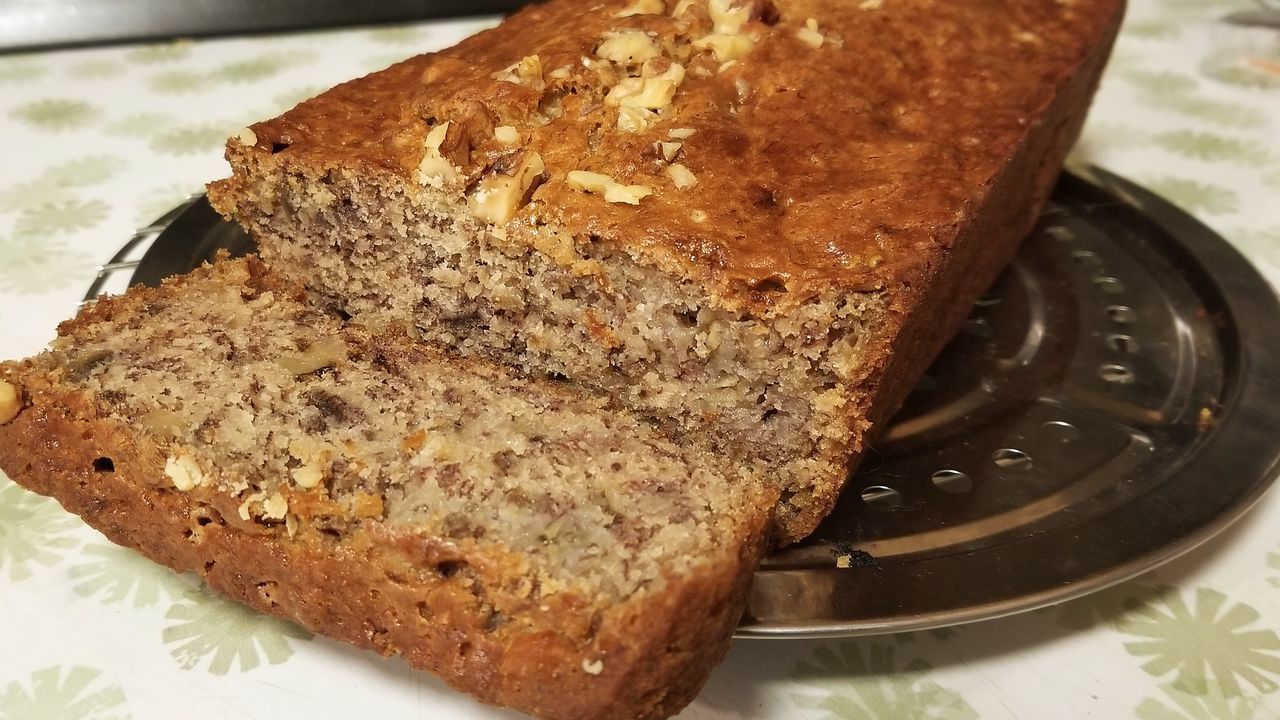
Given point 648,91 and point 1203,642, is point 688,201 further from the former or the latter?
point 1203,642

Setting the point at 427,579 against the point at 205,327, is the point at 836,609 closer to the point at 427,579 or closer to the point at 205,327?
the point at 427,579

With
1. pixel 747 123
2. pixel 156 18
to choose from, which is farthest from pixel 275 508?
pixel 156 18

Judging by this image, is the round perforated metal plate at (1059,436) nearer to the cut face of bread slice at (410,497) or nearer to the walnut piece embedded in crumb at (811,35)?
the cut face of bread slice at (410,497)

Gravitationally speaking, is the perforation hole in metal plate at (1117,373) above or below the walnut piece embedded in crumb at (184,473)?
below

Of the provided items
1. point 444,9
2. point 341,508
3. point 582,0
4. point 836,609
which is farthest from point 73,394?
point 444,9

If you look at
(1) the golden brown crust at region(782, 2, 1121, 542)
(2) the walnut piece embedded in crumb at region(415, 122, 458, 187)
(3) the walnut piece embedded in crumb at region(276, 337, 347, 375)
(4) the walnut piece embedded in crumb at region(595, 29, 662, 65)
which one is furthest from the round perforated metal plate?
(4) the walnut piece embedded in crumb at region(595, 29, 662, 65)

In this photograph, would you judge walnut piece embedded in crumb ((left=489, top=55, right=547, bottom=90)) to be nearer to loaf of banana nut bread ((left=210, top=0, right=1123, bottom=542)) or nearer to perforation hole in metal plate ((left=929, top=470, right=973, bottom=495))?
loaf of banana nut bread ((left=210, top=0, right=1123, bottom=542))

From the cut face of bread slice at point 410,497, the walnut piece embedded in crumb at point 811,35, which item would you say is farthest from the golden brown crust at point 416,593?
the walnut piece embedded in crumb at point 811,35
